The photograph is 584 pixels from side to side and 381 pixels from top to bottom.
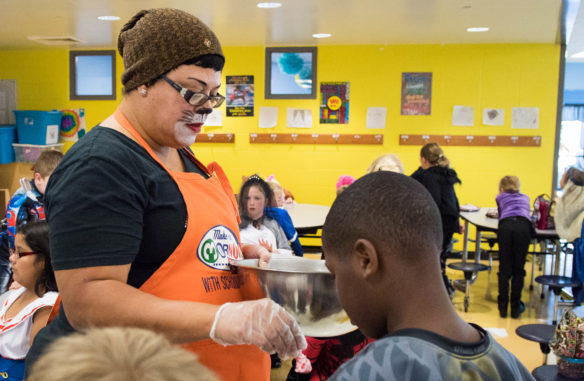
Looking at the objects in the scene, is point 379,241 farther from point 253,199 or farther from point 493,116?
point 493,116

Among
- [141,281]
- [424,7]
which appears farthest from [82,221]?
[424,7]

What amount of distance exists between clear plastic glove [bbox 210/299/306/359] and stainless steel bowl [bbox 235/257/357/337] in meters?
0.16

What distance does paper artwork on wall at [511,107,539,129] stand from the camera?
7.06m

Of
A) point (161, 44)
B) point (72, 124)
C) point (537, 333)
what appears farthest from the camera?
point (72, 124)

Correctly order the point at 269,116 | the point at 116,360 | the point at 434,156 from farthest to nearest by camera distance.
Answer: the point at 269,116 < the point at 434,156 < the point at 116,360

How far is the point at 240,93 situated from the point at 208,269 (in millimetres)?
6537

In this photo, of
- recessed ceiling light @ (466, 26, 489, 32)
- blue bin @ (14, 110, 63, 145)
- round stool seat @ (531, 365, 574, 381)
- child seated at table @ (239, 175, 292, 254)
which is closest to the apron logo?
round stool seat @ (531, 365, 574, 381)

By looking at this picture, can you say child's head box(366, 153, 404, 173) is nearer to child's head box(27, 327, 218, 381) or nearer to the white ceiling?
the white ceiling

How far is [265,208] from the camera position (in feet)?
13.6

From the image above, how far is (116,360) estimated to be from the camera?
2.18 ft

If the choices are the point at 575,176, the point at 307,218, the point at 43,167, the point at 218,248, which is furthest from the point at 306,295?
→ the point at 575,176

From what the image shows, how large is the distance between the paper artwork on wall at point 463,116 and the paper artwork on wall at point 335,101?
1.36m

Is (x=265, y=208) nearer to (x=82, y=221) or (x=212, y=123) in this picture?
(x=82, y=221)

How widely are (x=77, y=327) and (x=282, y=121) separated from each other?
6598mm
